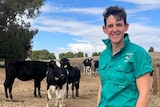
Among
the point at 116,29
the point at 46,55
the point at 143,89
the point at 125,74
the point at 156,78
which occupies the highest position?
the point at 46,55

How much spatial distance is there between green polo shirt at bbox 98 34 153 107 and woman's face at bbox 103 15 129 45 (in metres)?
0.08

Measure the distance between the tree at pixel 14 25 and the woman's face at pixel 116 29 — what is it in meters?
35.6

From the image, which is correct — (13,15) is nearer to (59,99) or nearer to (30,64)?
(30,64)

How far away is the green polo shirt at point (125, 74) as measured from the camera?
3270 mm

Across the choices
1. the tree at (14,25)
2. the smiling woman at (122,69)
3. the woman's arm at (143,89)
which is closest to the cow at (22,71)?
the smiling woman at (122,69)

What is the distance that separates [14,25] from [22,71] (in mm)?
24168

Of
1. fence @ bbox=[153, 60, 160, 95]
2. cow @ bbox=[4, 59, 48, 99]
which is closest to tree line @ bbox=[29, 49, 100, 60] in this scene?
cow @ bbox=[4, 59, 48, 99]

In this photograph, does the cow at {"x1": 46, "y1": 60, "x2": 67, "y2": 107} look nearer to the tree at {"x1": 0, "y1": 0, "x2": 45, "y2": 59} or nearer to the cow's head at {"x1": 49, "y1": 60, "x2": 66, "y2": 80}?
the cow's head at {"x1": 49, "y1": 60, "x2": 66, "y2": 80}

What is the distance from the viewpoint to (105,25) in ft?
11.4

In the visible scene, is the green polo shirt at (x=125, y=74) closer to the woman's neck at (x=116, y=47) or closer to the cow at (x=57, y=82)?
the woman's neck at (x=116, y=47)

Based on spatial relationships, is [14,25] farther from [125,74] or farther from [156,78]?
[125,74]

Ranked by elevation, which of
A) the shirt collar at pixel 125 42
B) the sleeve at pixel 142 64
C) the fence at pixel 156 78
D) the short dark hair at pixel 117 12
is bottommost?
the fence at pixel 156 78

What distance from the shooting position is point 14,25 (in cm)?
4009

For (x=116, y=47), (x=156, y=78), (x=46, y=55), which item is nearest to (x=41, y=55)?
(x=46, y=55)
